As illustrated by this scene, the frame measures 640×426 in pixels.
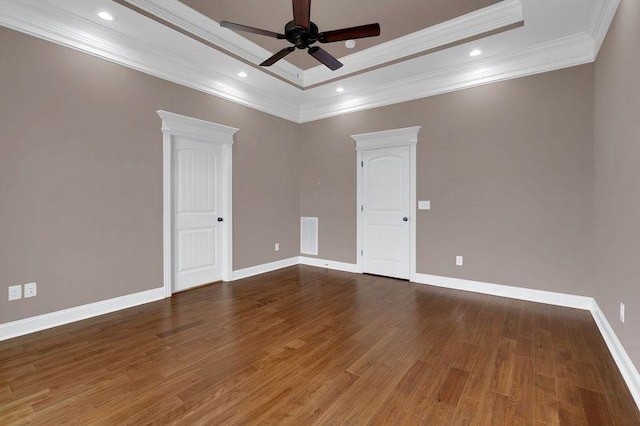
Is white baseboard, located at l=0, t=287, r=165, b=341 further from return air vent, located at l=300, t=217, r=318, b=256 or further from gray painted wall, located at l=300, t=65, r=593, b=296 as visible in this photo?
gray painted wall, located at l=300, t=65, r=593, b=296

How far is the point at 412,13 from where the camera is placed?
333 centimetres

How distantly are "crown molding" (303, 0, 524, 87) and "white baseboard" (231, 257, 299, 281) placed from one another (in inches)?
130

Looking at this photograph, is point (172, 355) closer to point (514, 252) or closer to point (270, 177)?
point (270, 177)

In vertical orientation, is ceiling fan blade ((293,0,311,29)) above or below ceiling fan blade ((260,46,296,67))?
above

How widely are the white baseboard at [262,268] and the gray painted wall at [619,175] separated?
4.40 m

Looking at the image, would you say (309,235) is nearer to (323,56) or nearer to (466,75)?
(323,56)

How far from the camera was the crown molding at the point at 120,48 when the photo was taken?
2744mm

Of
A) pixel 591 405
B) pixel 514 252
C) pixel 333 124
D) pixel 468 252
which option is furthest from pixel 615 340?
pixel 333 124

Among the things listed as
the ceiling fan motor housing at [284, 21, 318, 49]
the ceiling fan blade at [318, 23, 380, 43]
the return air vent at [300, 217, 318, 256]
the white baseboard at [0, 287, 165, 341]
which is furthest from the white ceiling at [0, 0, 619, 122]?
the white baseboard at [0, 287, 165, 341]

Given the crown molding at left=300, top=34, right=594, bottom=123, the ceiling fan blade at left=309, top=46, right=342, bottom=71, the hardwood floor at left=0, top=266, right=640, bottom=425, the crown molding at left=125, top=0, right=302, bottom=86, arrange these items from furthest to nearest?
the crown molding at left=300, top=34, right=594, bottom=123 < the crown molding at left=125, top=0, right=302, bottom=86 < the ceiling fan blade at left=309, top=46, right=342, bottom=71 < the hardwood floor at left=0, top=266, right=640, bottom=425

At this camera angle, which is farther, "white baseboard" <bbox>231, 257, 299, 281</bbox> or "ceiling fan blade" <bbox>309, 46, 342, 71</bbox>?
"white baseboard" <bbox>231, 257, 299, 281</bbox>

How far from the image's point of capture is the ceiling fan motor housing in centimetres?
261

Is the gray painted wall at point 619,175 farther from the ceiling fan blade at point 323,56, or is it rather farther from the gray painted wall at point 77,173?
the gray painted wall at point 77,173

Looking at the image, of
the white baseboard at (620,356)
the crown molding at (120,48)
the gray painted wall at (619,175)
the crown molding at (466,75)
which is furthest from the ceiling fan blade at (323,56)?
the white baseboard at (620,356)
